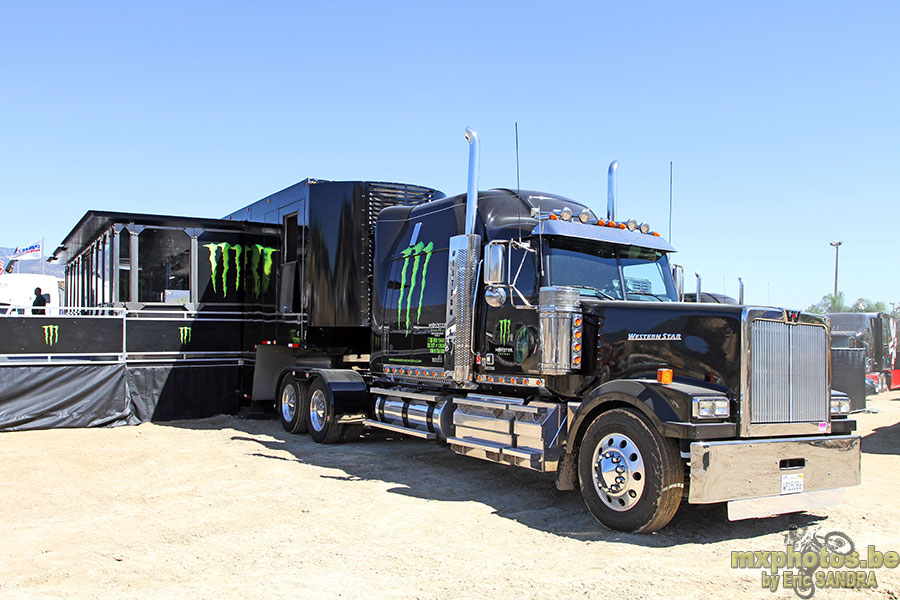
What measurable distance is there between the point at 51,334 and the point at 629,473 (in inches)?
403

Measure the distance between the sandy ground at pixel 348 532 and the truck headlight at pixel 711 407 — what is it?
98 cm

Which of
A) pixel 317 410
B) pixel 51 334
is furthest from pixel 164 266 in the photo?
pixel 317 410

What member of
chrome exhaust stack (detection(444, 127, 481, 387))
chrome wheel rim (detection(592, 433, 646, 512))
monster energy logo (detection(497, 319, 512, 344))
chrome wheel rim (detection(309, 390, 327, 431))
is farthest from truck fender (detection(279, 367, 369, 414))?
chrome wheel rim (detection(592, 433, 646, 512))

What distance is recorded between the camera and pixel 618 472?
6.02 m

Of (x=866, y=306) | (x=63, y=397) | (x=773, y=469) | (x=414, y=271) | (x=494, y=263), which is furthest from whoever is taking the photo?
(x=866, y=306)

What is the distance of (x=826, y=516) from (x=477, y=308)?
383cm

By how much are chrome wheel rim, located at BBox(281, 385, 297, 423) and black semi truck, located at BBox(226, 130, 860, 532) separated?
18 centimetres

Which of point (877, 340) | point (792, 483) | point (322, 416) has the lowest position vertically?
point (322, 416)

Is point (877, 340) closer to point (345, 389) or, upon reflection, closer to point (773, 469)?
point (345, 389)

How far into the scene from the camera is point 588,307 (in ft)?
23.2

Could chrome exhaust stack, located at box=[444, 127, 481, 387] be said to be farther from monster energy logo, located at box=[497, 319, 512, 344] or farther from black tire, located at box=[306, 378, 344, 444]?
black tire, located at box=[306, 378, 344, 444]

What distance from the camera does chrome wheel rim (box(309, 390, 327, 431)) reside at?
Answer: 35.8 feet

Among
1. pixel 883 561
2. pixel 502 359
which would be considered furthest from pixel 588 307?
pixel 883 561

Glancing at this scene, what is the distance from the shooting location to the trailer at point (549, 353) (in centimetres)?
583
